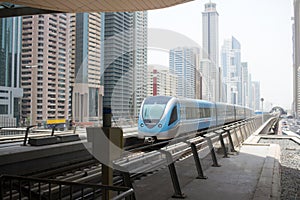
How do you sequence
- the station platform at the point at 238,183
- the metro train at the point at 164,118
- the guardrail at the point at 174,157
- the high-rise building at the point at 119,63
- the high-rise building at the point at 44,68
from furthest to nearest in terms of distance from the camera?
the high-rise building at the point at 44,68 < the metro train at the point at 164,118 < the high-rise building at the point at 119,63 < the station platform at the point at 238,183 < the guardrail at the point at 174,157

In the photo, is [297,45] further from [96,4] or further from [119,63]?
[96,4]

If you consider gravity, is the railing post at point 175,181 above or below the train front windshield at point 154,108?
below

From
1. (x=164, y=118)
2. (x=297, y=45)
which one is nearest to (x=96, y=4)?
(x=164, y=118)

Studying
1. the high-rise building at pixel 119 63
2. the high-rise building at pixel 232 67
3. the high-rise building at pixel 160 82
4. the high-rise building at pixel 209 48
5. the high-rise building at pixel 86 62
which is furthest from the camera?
the high-rise building at pixel 232 67

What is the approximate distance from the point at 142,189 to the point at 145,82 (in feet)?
26.0

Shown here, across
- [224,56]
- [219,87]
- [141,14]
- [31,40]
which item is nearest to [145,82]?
[141,14]

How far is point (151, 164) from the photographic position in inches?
170

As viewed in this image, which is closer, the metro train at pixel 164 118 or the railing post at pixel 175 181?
the railing post at pixel 175 181

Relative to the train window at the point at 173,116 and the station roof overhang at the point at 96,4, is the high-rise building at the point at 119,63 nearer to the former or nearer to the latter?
the train window at the point at 173,116

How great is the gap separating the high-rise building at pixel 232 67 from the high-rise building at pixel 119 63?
17165mm

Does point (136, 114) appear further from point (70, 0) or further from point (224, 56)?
point (224, 56)

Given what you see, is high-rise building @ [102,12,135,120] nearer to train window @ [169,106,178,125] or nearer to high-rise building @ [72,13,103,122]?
high-rise building @ [72,13,103,122]

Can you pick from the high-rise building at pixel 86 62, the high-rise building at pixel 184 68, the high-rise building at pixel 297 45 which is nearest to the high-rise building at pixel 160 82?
the high-rise building at pixel 184 68

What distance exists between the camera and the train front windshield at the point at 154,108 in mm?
11812
